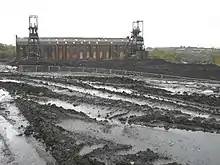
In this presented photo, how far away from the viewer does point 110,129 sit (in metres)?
12.6

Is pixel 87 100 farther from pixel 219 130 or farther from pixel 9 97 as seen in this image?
pixel 219 130

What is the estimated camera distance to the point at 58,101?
19078mm

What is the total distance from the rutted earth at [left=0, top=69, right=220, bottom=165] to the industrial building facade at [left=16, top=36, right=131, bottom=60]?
37548 mm

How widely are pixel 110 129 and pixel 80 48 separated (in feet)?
154

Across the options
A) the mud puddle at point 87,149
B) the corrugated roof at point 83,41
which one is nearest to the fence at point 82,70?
the corrugated roof at point 83,41

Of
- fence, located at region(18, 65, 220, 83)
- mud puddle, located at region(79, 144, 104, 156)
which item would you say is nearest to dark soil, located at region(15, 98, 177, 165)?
mud puddle, located at region(79, 144, 104, 156)

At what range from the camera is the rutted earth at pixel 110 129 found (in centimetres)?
948

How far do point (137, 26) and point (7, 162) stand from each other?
42945 millimetres

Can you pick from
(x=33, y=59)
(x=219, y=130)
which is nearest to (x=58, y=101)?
(x=219, y=130)

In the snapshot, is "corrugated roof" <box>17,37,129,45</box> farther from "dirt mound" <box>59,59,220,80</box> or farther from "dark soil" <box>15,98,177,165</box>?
"dark soil" <box>15,98,177,165</box>

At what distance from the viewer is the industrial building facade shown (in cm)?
5838

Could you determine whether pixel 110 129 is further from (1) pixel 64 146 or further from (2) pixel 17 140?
(2) pixel 17 140

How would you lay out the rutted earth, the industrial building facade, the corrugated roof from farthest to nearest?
the corrugated roof → the industrial building facade → the rutted earth

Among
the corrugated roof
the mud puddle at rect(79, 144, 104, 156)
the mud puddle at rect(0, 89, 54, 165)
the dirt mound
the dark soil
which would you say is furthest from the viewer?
the corrugated roof
